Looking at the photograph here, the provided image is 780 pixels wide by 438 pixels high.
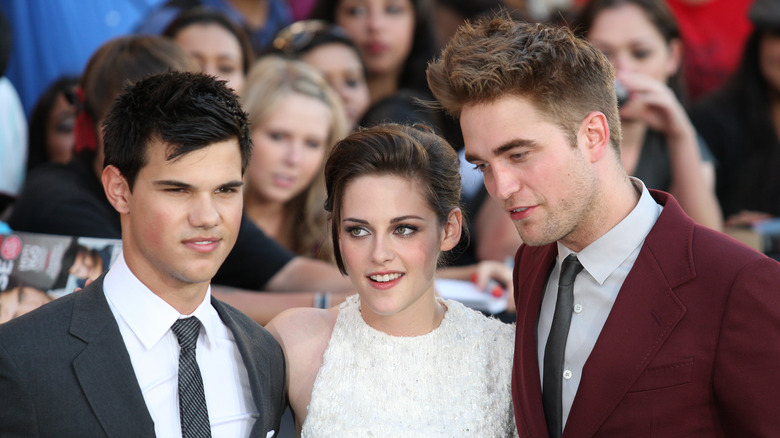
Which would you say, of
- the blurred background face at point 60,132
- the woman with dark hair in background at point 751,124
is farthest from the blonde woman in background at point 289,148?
the woman with dark hair in background at point 751,124

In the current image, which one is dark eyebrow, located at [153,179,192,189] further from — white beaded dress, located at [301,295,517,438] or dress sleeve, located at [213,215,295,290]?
dress sleeve, located at [213,215,295,290]

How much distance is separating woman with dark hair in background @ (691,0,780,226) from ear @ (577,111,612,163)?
2988 mm

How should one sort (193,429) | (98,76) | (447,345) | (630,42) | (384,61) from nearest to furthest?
1. (193,429)
2. (447,345)
3. (98,76)
4. (630,42)
5. (384,61)

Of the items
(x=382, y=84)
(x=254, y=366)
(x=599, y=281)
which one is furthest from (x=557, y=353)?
(x=382, y=84)

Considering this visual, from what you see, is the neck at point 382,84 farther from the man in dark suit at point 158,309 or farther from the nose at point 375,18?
the man in dark suit at point 158,309

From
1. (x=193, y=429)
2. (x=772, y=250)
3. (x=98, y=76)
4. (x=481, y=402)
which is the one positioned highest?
(x=98, y=76)

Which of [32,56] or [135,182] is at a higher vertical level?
[135,182]

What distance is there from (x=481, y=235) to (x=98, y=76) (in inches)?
83.3

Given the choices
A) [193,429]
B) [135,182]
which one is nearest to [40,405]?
[193,429]

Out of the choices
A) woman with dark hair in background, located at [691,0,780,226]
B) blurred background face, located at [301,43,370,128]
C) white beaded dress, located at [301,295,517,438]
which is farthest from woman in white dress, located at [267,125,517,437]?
woman with dark hair in background, located at [691,0,780,226]

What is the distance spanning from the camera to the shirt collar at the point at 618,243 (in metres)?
2.73

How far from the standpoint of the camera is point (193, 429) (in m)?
2.47

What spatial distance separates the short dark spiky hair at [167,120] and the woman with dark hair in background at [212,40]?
228cm

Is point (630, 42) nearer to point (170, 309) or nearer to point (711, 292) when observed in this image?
point (711, 292)
